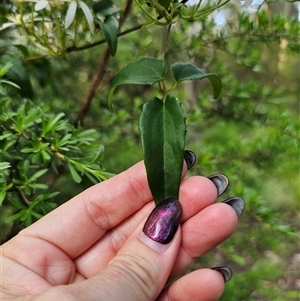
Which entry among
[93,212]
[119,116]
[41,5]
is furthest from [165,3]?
[119,116]

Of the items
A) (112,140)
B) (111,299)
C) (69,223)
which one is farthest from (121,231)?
(112,140)

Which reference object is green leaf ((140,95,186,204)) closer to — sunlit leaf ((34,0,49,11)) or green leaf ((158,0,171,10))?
green leaf ((158,0,171,10))

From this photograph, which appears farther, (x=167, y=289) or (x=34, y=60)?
(x=34, y=60)

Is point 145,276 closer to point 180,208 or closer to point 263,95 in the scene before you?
point 180,208

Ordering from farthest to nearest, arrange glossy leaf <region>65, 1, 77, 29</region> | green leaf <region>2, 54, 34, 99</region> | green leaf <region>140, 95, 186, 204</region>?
green leaf <region>2, 54, 34, 99</region>, glossy leaf <region>65, 1, 77, 29</region>, green leaf <region>140, 95, 186, 204</region>

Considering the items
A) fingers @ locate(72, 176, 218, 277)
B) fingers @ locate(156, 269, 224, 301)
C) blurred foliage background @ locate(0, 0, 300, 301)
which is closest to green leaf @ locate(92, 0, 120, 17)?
blurred foliage background @ locate(0, 0, 300, 301)

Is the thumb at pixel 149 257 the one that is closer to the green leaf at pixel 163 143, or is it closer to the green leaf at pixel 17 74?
the green leaf at pixel 163 143

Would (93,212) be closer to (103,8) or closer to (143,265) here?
(143,265)
